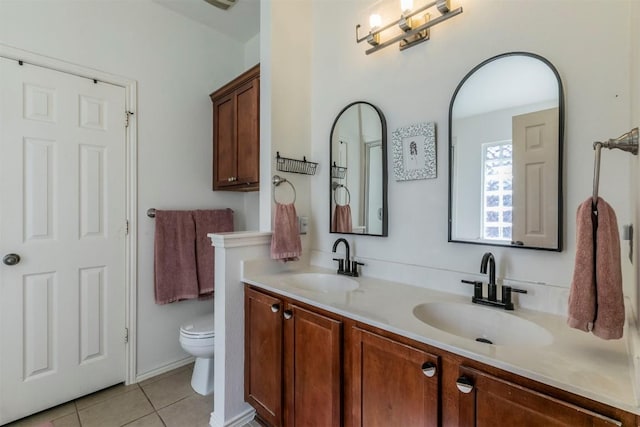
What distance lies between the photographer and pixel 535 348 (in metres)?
0.85

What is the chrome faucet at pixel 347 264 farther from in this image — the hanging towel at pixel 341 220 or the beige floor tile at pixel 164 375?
the beige floor tile at pixel 164 375

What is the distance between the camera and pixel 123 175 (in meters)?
2.06

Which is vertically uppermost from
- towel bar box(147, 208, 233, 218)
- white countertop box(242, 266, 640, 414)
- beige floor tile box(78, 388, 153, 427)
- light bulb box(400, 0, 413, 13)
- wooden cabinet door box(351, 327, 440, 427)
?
light bulb box(400, 0, 413, 13)

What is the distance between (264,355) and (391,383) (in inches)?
30.6

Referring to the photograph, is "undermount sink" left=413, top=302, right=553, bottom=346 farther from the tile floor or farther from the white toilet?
the white toilet

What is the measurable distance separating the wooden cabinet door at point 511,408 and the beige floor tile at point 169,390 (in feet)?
6.07

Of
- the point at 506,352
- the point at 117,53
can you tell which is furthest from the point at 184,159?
the point at 506,352

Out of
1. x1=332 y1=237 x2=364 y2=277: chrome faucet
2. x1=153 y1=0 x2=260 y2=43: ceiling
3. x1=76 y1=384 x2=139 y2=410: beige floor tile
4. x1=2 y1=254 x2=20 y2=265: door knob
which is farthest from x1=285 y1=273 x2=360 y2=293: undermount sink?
x1=153 y1=0 x2=260 y2=43: ceiling

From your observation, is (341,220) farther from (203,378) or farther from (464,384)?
(203,378)

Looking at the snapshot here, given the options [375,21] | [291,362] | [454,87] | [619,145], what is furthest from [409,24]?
[291,362]

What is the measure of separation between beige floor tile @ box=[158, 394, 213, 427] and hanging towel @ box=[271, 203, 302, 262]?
1.05 meters

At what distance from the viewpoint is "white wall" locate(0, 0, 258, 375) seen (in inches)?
72.2

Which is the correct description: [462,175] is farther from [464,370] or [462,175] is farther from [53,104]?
[53,104]

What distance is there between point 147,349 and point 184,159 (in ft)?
4.79
